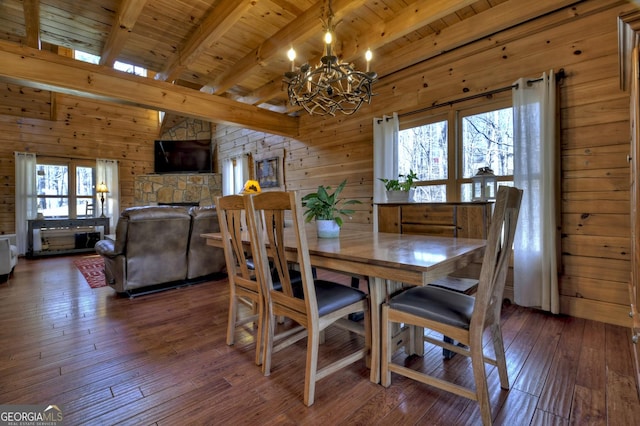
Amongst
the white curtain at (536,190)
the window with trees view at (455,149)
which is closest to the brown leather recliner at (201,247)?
the window with trees view at (455,149)

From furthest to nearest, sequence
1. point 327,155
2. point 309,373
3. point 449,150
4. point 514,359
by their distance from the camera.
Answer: point 327,155 → point 449,150 → point 514,359 → point 309,373

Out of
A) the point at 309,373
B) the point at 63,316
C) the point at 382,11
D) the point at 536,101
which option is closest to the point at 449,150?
the point at 536,101

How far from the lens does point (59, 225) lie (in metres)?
5.80

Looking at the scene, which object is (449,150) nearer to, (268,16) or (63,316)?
(268,16)

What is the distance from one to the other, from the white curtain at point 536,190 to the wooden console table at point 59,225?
747cm

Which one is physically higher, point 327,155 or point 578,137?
point 327,155

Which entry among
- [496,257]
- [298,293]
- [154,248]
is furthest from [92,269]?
[496,257]

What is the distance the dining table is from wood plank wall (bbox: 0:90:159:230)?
285 inches

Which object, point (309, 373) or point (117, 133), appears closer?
point (309, 373)

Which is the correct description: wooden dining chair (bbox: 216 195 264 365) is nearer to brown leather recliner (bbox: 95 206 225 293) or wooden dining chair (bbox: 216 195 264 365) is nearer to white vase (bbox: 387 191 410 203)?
brown leather recliner (bbox: 95 206 225 293)

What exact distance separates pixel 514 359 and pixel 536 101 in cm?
220

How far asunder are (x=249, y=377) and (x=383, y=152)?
3.00 m

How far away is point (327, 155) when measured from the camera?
471 centimetres

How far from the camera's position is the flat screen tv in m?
7.28
